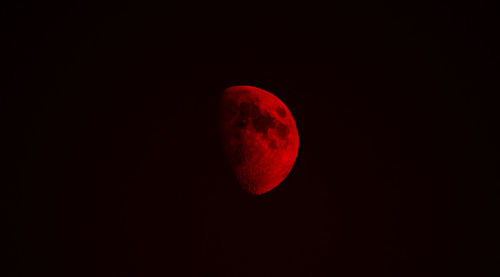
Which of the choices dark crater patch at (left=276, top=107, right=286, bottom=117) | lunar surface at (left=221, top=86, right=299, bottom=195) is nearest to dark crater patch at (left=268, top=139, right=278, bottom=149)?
lunar surface at (left=221, top=86, right=299, bottom=195)

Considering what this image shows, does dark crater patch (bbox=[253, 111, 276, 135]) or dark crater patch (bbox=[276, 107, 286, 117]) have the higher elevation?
dark crater patch (bbox=[276, 107, 286, 117])

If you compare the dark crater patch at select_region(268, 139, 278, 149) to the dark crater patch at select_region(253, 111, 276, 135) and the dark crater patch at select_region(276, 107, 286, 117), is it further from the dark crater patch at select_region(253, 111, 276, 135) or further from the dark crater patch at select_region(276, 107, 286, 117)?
the dark crater patch at select_region(276, 107, 286, 117)

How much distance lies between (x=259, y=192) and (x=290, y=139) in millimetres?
280

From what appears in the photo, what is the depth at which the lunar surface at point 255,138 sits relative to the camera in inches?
44.1

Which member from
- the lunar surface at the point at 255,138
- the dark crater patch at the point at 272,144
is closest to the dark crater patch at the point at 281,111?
the lunar surface at the point at 255,138

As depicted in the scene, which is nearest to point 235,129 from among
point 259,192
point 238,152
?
point 238,152

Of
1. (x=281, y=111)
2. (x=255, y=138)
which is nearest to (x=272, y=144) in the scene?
(x=255, y=138)

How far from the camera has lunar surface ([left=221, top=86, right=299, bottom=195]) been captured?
3.67ft

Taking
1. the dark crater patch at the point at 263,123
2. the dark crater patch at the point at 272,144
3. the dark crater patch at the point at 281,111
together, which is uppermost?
the dark crater patch at the point at 281,111

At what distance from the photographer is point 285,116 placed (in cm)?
125

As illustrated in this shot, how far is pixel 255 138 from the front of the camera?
3.65ft

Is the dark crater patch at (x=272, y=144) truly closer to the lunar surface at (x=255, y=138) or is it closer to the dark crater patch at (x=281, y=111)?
the lunar surface at (x=255, y=138)

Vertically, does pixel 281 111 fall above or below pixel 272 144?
above

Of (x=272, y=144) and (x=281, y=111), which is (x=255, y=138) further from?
(x=281, y=111)
